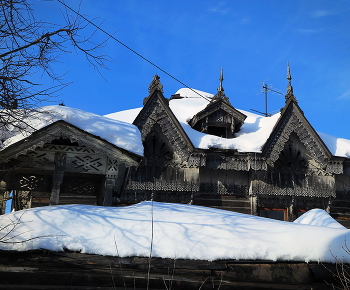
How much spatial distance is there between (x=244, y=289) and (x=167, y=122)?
43.2ft

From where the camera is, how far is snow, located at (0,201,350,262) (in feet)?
16.4

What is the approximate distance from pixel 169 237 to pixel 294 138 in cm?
1493

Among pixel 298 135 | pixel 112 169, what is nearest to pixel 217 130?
pixel 298 135

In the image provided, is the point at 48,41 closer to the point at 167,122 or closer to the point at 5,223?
the point at 5,223

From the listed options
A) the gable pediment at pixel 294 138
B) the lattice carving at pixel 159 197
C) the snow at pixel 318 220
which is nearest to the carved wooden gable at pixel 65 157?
the snow at pixel 318 220

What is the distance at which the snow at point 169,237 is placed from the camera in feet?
16.4

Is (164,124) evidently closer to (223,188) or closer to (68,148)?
(223,188)

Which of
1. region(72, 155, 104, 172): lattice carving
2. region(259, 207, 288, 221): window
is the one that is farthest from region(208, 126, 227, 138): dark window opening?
region(72, 155, 104, 172): lattice carving

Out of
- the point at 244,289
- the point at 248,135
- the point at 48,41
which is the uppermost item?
the point at 248,135

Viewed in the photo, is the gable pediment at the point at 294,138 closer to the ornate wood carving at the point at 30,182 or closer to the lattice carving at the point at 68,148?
the ornate wood carving at the point at 30,182

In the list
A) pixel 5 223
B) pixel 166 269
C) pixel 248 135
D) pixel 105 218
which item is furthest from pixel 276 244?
pixel 248 135

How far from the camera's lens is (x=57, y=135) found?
9.26 metres

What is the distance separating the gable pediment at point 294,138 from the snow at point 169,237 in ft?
40.0

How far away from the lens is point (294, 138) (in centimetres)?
1892
